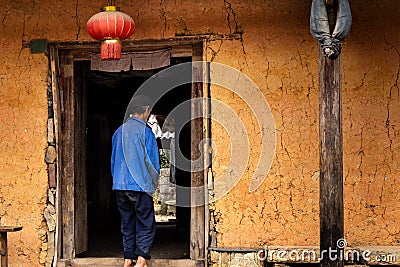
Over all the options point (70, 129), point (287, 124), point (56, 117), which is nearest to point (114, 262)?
point (70, 129)

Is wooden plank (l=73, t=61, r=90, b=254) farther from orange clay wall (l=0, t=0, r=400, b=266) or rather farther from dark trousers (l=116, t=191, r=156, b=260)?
dark trousers (l=116, t=191, r=156, b=260)

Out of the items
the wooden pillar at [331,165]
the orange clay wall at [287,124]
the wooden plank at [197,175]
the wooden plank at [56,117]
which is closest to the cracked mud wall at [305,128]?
the orange clay wall at [287,124]

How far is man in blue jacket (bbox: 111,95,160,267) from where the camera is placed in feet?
20.5

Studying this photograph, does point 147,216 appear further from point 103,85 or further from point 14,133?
point 103,85

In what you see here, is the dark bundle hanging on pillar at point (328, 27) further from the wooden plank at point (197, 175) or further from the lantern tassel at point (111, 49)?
the wooden plank at point (197, 175)

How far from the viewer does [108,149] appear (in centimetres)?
1225

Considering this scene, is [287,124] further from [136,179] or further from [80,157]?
[80,157]

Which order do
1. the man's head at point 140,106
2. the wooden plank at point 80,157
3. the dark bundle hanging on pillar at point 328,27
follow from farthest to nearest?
the wooden plank at point 80,157 < the man's head at point 140,106 < the dark bundle hanging on pillar at point 328,27

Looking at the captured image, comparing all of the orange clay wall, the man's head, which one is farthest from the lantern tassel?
the orange clay wall

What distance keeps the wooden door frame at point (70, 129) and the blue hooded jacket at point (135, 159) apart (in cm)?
61

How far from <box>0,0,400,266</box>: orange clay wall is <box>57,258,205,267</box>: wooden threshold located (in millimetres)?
236

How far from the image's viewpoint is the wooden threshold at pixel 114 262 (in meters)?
6.66

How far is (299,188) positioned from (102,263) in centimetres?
219

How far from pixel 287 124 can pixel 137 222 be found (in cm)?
179
